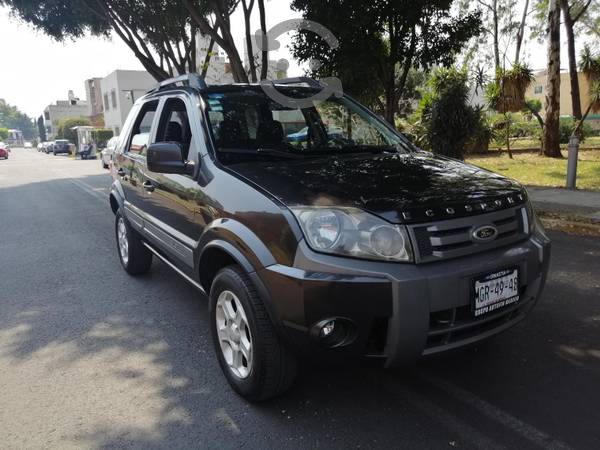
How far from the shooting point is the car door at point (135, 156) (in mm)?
4402

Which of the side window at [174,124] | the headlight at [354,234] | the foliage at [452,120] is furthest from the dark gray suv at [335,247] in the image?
the foliage at [452,120]

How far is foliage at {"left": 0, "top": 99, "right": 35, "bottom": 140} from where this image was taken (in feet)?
546

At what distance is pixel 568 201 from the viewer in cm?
796

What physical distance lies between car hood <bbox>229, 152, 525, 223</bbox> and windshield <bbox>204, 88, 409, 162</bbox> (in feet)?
0.80

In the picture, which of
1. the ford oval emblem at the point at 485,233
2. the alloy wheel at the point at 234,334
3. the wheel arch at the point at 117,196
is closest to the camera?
the ford oval emblem at the point at 485,233

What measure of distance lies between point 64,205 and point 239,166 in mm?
9466

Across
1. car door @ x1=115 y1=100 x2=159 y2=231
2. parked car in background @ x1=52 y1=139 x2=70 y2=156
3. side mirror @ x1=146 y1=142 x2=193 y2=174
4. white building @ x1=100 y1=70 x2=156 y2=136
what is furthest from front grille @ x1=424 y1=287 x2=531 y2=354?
parked car in background @ x1=52 y1=139 x2=70 y2=156

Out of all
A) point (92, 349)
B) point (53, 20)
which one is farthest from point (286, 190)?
point (53, 20)

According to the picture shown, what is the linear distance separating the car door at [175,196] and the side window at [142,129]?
1.01 feet

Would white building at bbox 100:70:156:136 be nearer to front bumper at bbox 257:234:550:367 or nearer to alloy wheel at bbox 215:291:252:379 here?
alloy wheel at bbox 215:291:252:379

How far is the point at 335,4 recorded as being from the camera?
9633mm

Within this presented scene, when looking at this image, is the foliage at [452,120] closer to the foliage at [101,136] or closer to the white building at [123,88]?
the white building at [123,88]

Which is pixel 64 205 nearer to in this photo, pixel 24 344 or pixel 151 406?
pixel 24 344

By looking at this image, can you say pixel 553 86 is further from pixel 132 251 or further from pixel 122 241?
pixel 132 251
